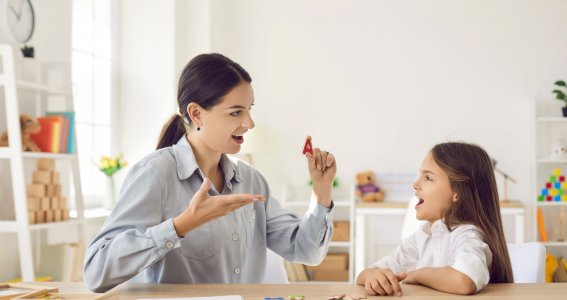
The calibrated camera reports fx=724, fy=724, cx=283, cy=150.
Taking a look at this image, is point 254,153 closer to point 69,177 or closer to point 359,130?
point 359,130

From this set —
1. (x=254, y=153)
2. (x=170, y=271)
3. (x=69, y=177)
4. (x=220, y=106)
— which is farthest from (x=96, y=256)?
(x=254, y=153)

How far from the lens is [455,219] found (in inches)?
76.9

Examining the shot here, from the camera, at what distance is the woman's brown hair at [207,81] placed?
1975mm

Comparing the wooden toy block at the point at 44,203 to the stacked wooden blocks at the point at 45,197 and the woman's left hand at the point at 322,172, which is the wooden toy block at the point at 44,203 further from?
the woman's left hand at the point at 322,172

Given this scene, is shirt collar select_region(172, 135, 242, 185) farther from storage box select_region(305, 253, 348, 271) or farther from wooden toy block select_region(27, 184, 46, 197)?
storage box select_region(305, 253, 348, 271)

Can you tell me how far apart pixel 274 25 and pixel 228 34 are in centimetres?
40

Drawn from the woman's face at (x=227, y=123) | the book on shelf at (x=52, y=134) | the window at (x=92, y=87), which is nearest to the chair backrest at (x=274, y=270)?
the woman's face at (x=227, y=123)

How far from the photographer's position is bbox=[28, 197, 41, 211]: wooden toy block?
353cm

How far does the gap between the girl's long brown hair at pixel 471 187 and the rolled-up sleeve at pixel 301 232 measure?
34 cm

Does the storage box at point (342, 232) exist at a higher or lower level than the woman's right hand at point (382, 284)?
lower

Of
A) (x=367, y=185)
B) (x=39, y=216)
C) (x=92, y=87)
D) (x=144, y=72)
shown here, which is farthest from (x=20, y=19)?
(x=367, y=185)

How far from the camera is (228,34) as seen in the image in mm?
6219

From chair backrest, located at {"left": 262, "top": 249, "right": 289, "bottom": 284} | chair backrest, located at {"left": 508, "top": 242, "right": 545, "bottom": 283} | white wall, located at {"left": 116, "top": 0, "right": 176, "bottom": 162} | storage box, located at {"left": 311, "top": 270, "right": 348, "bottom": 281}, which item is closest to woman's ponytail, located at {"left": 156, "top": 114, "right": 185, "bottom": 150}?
chair backrest, located at {"left": 262, "top": 249, "right": 289, "bottom": 284}

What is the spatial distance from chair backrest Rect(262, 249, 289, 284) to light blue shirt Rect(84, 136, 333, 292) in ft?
0.08
